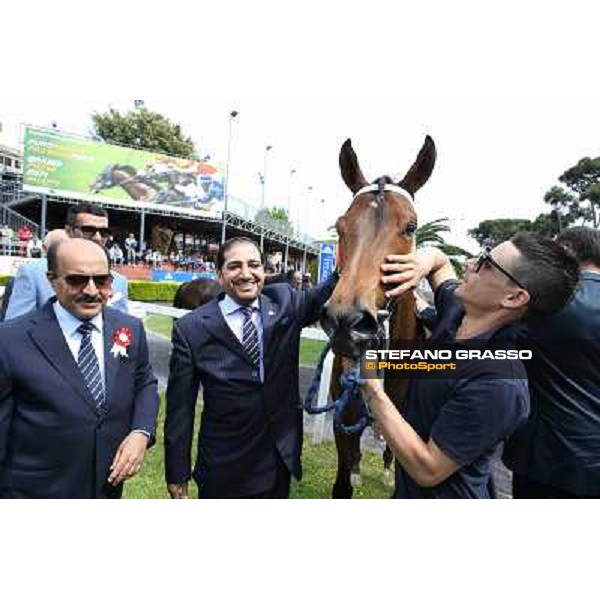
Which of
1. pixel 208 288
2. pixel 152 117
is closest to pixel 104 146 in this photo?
pixel 152 117

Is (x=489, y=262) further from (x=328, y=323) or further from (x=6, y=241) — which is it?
(x=6, y=241)

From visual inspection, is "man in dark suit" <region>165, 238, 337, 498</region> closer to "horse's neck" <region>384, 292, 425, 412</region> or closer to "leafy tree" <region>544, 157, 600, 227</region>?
"horse's neck" <region>384, 292, 425, 412</region>

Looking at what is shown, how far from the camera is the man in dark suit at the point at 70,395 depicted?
6.73ft

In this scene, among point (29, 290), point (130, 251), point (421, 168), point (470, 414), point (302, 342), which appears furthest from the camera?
point (130, 251)

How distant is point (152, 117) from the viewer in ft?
133

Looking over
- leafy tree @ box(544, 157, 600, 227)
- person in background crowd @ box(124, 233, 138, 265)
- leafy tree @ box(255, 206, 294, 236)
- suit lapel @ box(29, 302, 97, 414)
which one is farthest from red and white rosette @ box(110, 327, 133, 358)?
leafy tree @ box(255, 206, 294, 236)

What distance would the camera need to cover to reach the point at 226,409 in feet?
8.14

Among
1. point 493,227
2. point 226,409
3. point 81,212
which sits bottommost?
point 226,409

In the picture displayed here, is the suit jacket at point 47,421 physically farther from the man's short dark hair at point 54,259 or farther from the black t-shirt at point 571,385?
the black t-shirt at point 571,385

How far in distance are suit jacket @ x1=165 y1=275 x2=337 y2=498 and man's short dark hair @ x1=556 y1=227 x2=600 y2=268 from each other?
3.92ft

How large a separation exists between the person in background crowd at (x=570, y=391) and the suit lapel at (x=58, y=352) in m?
1.87

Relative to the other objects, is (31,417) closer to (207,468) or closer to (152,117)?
(207,468)

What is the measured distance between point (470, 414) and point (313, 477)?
3425mm

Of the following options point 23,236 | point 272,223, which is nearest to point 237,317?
point 23,236
